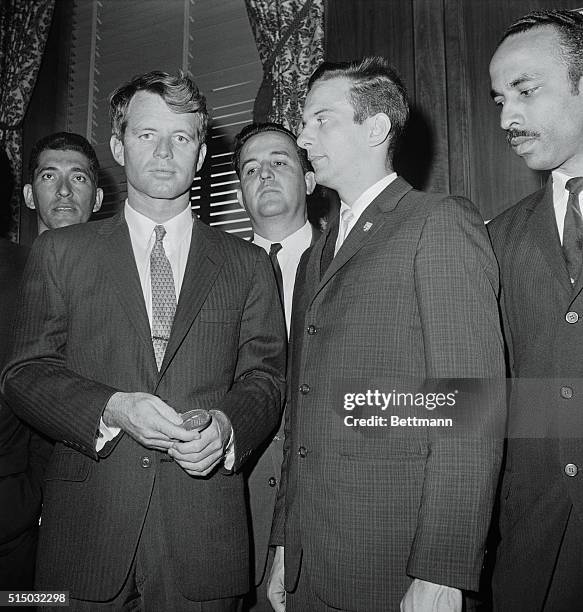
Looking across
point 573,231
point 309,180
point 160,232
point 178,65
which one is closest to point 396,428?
point 573,231

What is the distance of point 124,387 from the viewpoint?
1630 millimetres

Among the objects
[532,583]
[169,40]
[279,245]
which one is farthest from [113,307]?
[169,40]

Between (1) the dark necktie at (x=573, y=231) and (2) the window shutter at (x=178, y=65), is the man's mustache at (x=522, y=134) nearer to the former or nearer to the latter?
(1) the dark necktie at (x=573, y=231)

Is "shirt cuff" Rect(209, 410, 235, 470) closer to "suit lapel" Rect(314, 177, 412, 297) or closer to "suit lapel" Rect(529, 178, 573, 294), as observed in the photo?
"suit lapel" Rect(314, 177, 412, 297)

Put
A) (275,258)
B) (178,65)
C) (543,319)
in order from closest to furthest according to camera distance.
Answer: (543,319), (275,258), (178,65)

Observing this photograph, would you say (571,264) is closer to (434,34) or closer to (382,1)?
(434,34)

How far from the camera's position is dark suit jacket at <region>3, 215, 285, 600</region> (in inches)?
61.1

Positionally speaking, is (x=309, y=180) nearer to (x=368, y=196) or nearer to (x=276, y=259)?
(x=276, y=259)

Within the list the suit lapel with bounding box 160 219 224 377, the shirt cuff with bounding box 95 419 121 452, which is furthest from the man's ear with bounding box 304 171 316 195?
the shirt cuff with bounding box 95 419 121 452

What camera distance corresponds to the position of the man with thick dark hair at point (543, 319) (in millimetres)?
1569

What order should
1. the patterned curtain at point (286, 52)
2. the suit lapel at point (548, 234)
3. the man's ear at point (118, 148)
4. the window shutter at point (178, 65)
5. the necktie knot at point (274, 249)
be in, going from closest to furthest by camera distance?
the suit lapel at point (548, 234) → the man's ear at point (118, 148) → the necktie knot at point (274, 249) → the patterned curtain at point (286, 52) → the window shutter at point (178, 65)

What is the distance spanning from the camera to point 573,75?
183 centimetres

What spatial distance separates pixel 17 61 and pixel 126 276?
3.31 m

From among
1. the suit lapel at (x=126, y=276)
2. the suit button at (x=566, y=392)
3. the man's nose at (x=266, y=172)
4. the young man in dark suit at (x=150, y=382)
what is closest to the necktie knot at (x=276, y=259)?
the man's nose at (x=266, y=172)
